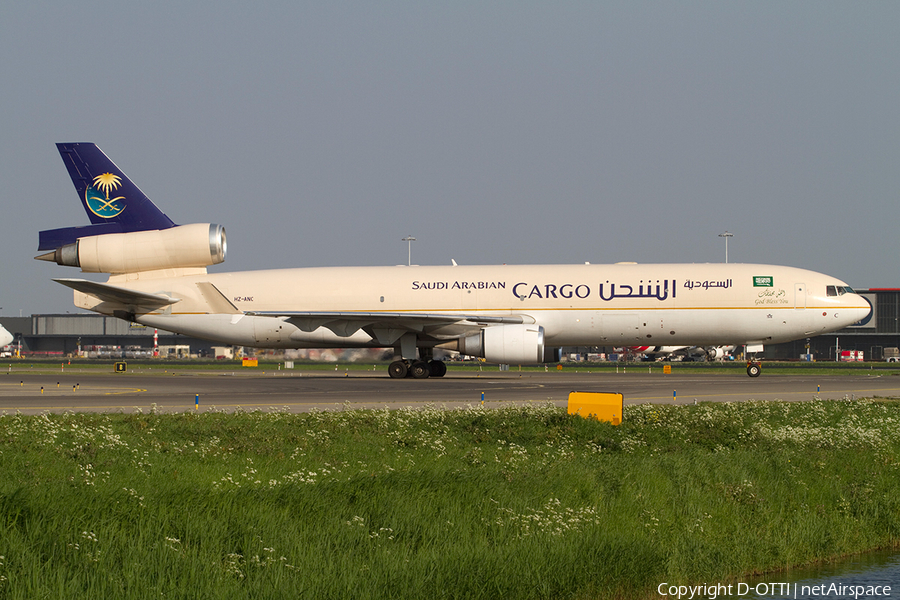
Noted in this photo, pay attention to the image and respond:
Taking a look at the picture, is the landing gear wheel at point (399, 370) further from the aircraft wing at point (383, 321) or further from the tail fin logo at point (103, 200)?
the tail fin logo at point (103, 200)

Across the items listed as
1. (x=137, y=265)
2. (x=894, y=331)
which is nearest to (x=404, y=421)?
(x=137, y=265)

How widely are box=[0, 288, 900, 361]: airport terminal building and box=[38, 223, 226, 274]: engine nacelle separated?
72415 mm

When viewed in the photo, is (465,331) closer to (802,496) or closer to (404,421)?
(404,421)

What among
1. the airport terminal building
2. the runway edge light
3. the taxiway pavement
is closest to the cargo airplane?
the taxiway pavement

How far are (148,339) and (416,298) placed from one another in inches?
4048

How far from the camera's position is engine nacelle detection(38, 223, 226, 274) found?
4038 cm

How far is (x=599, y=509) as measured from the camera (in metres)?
12.8

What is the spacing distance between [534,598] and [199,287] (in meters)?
33.7

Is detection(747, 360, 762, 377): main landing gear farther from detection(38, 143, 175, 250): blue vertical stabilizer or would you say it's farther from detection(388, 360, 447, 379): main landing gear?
detection(38, 143, 175, 250): blue vertical stabilizer

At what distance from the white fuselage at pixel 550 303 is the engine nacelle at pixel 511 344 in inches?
64.0

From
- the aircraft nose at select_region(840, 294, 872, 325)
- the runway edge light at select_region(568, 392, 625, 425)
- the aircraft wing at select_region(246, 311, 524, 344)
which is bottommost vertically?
the runway edge light at select_region(568, 392, 625, 425)

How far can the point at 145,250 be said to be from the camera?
1615 inches

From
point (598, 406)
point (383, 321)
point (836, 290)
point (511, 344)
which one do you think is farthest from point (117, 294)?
point (836, 290)

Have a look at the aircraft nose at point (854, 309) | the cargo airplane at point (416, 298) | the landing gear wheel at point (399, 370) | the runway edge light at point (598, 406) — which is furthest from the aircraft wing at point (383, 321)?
the runway edge light at point (598, 406)
